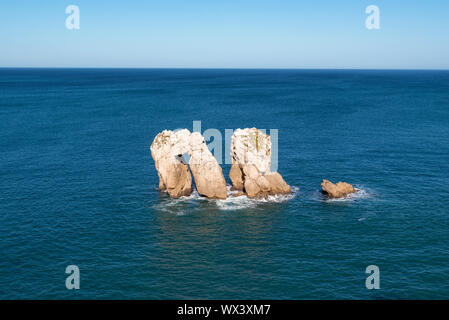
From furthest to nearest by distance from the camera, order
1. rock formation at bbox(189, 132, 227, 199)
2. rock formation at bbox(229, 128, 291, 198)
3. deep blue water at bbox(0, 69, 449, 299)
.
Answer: rock formation at bbox(229, 128, 291, 198), rock formation at bbox(189, 132, 227, 199), deep blue water at bbox(0, 69, 449, 299)

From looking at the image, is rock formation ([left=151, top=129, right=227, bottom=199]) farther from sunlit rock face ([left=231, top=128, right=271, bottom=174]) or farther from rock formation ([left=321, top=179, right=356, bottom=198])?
rock formation ([left=321, top=179, right=356, bottom=198])

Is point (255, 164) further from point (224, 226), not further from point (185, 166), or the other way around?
point (224, 226)

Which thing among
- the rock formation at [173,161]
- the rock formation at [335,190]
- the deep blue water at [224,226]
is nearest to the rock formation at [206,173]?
the rock formation at [173,161]

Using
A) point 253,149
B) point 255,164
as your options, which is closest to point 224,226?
point 255,164

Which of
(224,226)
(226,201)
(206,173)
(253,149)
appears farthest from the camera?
(253,149)

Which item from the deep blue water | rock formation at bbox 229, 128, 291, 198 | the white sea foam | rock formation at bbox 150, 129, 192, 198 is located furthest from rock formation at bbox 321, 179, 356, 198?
rock formation at bbox 150, 129, 192, 198
